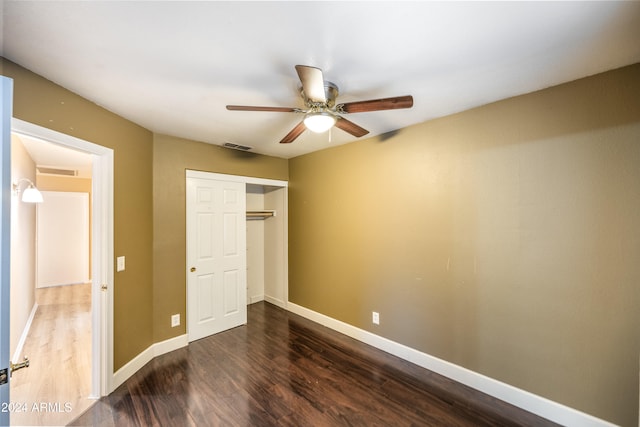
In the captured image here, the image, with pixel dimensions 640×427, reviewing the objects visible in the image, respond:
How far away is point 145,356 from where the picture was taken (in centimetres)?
261

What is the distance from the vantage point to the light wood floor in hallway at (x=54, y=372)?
76.5 inches

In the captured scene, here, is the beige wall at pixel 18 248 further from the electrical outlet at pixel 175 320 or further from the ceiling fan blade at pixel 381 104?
the ceiling fan blade at pixel 381 104

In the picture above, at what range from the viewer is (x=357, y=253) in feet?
10.4

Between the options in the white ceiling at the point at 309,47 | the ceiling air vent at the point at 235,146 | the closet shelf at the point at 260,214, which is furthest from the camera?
the closet shelf at the point at 260,214

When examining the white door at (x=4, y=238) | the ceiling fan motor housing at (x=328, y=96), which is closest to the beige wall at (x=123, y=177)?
the white door at (x=4, y=238)

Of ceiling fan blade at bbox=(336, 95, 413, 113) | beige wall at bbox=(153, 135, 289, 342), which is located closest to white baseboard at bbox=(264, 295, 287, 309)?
beige wall at bbox=(153, 135, 289, 342)

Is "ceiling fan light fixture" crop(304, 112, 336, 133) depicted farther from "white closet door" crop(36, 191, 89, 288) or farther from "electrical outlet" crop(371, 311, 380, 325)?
"white closet door" crop(36, 191, 89, 288)

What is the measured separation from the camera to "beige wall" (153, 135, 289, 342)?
283 centimetres

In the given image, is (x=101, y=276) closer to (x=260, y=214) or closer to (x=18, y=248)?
(x=18, y=248)

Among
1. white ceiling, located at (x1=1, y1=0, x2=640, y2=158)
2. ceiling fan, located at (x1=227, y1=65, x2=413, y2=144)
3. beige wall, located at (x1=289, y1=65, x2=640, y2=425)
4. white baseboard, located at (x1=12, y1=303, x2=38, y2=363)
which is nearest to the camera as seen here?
white ceiling, located at (x1=1, y1=0, x2=640, y2=158)

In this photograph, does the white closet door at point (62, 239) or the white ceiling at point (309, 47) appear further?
the white closet door at point (62, 239)

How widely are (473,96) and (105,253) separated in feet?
10.9

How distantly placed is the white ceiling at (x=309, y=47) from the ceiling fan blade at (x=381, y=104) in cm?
20

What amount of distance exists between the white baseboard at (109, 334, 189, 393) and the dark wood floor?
0.06 meters
